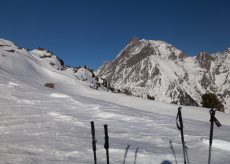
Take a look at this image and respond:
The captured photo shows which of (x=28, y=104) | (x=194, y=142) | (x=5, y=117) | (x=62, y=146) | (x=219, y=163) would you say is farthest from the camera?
(x=28, y=104)

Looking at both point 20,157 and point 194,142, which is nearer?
point 20,157

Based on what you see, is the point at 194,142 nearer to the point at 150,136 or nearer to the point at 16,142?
the point at 150,136

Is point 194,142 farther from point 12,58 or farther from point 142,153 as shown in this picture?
point 12,58

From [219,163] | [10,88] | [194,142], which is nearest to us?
[219,163]

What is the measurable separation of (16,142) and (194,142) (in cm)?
751

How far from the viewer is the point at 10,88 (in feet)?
113

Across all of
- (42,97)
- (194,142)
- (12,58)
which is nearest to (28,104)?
(42,97)

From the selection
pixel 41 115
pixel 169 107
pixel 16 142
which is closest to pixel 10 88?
pixel 41 115

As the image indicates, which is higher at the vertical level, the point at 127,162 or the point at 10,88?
the point at 10,88

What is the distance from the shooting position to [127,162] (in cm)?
1276

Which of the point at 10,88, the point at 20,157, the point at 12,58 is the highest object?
the point at 12,58

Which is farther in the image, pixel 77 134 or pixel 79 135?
pixel 77 134

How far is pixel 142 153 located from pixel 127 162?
1146 millimetres

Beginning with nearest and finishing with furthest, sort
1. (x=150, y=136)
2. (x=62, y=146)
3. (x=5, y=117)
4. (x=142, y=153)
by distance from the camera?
(x=142, y=153) < (x=62, y=146) < (x=150, y=136) < (x=5, y=117)
